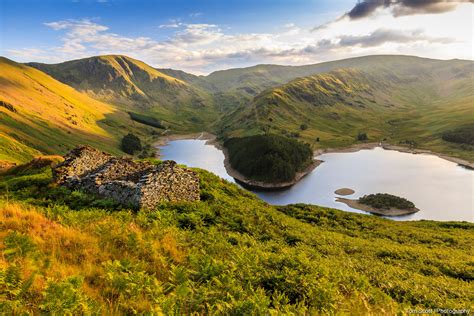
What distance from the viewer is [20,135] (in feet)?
387

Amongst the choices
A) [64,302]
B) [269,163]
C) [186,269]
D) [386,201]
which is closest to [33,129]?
[269,163]

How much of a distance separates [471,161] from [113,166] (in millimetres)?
207694

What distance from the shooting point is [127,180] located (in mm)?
25156

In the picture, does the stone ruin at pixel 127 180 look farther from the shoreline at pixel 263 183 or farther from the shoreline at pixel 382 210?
the shoreline at pixel 263 183

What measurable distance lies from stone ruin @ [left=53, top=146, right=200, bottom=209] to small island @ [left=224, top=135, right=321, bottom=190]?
114264 mm

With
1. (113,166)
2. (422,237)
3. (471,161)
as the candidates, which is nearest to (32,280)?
(113,166)

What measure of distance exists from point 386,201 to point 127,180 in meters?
104

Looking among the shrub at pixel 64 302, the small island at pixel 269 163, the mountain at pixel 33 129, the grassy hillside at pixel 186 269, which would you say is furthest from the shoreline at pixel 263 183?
the shrub at pixel 64 302

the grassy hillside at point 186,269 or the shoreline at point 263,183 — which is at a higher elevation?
the grassy hillside at point 186,269

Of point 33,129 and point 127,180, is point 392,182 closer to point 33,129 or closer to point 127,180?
point 127,180

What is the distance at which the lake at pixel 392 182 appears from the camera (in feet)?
347

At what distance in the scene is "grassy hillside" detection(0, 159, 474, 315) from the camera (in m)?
7.09

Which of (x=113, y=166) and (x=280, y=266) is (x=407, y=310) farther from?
(x=113, y=166)

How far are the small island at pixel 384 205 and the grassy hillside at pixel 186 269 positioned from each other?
277 feet
